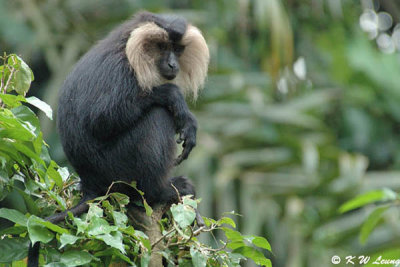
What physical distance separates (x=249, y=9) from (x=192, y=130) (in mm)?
7209

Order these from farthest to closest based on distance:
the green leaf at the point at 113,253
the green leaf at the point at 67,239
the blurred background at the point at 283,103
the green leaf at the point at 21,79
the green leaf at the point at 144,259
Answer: the blurred background at the point at 283,103
the green leaf at the point at 21,79
the green leaf at the point at 144,259
the green leaf at the point at 113,253
the green leaf at the point at 67,239

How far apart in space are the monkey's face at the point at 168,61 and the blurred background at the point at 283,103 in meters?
3.35

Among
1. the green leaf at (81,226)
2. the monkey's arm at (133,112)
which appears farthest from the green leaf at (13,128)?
the monkey's arm at (133,112)

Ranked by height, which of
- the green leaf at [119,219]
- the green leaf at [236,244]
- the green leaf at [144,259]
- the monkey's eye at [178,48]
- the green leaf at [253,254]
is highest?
the monkey's eye at [178,48]

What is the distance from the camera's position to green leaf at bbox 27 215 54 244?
318 cm

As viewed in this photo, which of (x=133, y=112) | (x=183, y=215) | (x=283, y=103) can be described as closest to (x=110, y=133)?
(x=133, y=112)

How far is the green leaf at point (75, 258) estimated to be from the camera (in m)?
3.23

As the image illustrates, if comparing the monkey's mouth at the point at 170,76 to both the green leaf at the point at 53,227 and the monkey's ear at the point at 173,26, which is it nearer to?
the monkey's ear at the point at 173,26

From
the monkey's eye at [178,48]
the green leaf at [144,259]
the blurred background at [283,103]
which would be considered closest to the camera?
the green leaf at [144,259]

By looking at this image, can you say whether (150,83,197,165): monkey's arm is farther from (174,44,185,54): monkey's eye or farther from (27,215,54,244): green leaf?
(27,215,54,244): green leaf

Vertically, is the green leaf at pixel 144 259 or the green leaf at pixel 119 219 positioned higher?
the green leaf at pixel 119 219

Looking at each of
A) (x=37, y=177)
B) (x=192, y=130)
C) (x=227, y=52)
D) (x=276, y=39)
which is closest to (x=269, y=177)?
(x=276, y=39)

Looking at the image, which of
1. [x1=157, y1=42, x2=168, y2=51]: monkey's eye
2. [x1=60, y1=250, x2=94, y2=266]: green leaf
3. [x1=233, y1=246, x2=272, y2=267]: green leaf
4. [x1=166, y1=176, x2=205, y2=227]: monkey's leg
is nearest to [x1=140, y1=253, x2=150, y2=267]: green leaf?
[x1=60, y1=250, x2=94, y2=266]: green leaf

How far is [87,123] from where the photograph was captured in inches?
170
